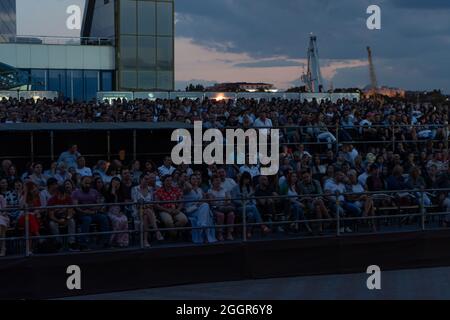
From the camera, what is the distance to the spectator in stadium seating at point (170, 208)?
13422mm

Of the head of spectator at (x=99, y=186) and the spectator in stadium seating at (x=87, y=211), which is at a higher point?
the head of spectator at (x=99, y=186)

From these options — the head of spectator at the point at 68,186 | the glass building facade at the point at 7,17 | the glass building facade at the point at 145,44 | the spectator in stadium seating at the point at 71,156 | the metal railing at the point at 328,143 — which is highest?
the glass building facade at the point at 7,17

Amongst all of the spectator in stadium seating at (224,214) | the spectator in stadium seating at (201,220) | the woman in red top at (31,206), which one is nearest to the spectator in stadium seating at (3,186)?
the woman in red top at (31,206)

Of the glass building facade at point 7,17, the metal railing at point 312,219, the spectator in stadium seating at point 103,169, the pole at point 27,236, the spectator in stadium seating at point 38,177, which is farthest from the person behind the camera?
the glass building facade at point 7,17

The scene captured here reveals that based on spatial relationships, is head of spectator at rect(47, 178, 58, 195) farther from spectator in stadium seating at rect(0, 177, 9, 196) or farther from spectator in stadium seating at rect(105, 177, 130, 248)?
spectator in stadium seating at rect(105, 177, 130, 248)

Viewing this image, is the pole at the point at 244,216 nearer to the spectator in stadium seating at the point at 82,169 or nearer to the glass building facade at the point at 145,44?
the spectator in stadium seating at the point at 82,169

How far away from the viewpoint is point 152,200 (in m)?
13.7

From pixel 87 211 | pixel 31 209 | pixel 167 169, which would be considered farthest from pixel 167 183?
pixel 31 209

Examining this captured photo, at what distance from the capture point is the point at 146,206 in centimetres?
1323

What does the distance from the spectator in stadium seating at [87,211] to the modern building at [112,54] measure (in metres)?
31.6

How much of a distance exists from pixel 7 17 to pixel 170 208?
6264cm

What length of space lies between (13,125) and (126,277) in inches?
216

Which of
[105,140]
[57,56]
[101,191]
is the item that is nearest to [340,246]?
[101,191]

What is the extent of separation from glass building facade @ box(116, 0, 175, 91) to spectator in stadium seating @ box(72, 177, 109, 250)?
110 ft
